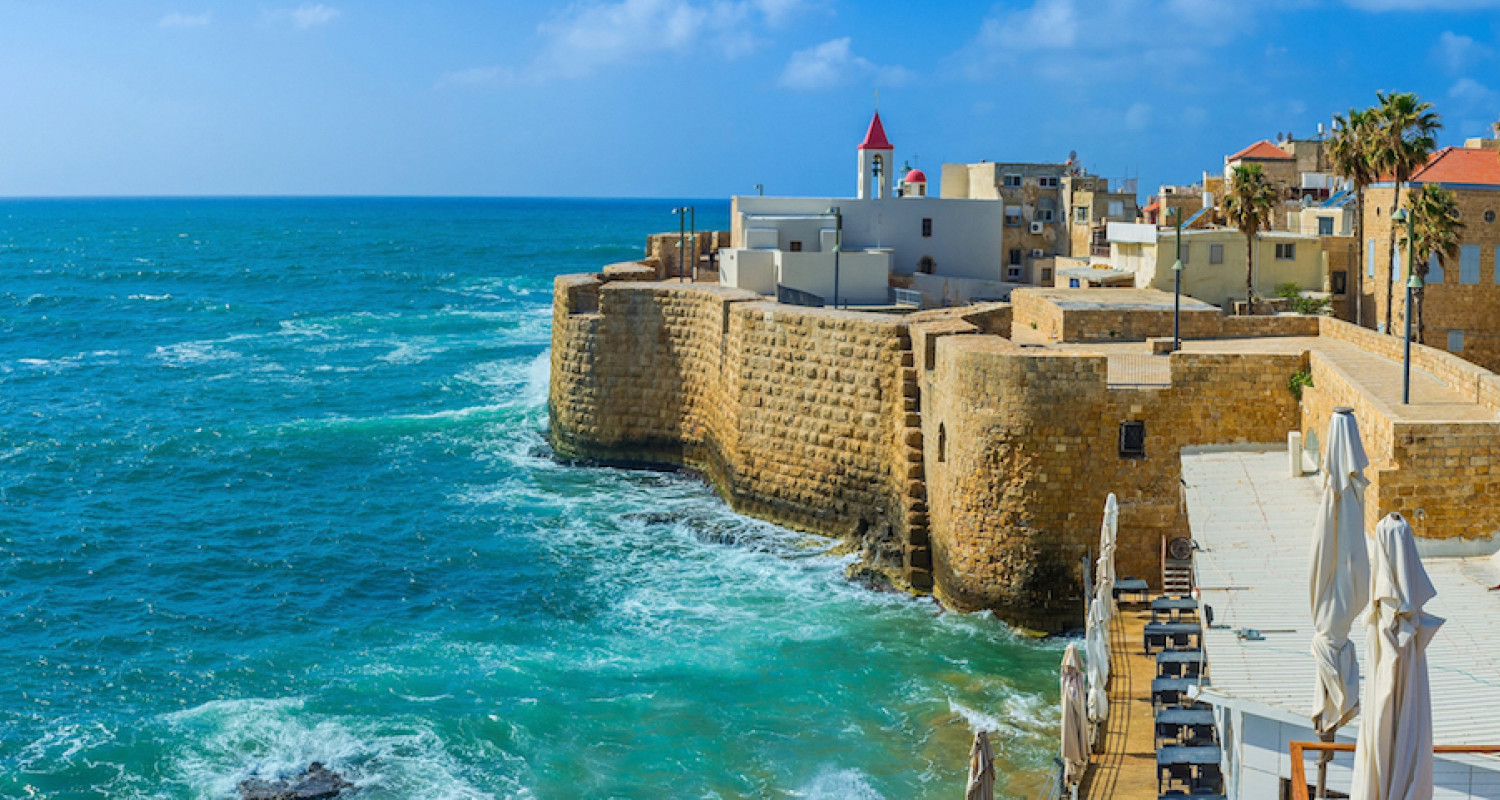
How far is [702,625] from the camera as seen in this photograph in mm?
23703

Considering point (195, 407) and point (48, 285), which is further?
point (48, 285)

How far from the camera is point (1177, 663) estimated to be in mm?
18141

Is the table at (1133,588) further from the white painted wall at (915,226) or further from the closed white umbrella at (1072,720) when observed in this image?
the white painted wall at (915,226)

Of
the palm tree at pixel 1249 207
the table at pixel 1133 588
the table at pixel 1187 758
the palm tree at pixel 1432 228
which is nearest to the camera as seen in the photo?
the table at pixel 1187 758

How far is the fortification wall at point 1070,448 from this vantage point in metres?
22.2

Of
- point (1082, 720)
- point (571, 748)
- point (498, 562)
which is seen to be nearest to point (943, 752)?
point (1082, 720)

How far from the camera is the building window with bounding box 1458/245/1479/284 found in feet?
112

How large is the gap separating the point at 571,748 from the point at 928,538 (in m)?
8.57

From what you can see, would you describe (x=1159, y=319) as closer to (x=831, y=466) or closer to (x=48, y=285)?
(x=831, y=466)

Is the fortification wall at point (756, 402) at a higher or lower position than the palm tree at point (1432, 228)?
lower

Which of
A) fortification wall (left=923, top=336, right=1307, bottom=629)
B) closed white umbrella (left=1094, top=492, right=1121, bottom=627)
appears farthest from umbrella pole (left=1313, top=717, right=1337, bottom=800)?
fortification wall (left=923, top=336, right=1307, bottom=629)

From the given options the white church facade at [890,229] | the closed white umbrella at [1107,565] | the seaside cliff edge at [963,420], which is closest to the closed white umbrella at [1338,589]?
the seaside cliff edge at [963,420]

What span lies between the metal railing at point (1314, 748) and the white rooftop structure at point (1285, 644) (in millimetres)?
455

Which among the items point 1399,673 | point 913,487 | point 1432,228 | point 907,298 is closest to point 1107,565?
point 913,487
